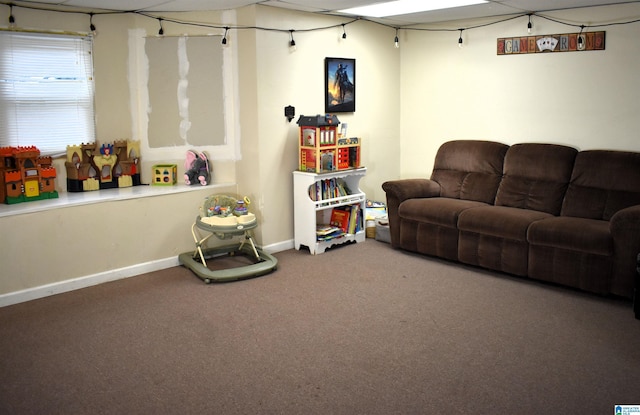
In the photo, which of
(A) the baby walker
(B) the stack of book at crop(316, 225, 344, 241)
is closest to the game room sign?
(B) the stack of book at crop(316, 225, 344, 241)

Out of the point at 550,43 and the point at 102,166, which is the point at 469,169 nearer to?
the point at 550,43

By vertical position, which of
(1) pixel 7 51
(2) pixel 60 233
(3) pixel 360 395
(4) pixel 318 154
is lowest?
(3) pixel 360 395

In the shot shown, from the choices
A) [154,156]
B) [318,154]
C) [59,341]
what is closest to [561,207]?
[318,154]

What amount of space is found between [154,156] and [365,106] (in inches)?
90.7

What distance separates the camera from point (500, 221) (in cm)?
493

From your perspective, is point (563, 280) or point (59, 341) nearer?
point (59, 341)

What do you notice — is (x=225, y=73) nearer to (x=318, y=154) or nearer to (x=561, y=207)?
(x=318, y=154)

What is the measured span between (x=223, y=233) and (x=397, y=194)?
5.71ft

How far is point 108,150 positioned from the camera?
535 cm

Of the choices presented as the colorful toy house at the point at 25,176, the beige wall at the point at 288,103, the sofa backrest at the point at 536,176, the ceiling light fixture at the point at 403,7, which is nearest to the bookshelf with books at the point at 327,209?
the beige wall at the point at 288,103

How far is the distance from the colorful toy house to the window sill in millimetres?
86

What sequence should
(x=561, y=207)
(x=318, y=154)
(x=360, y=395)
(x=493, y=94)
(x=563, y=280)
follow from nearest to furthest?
(x=360, y=395) → (x=563, y=280) → (x=561, y=207) → (x=318, y=154) → (x=493, y=94)

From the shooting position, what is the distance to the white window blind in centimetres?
489

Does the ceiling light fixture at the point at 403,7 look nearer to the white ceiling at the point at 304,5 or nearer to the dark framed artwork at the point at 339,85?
the white ceiling at the point at 304,5
